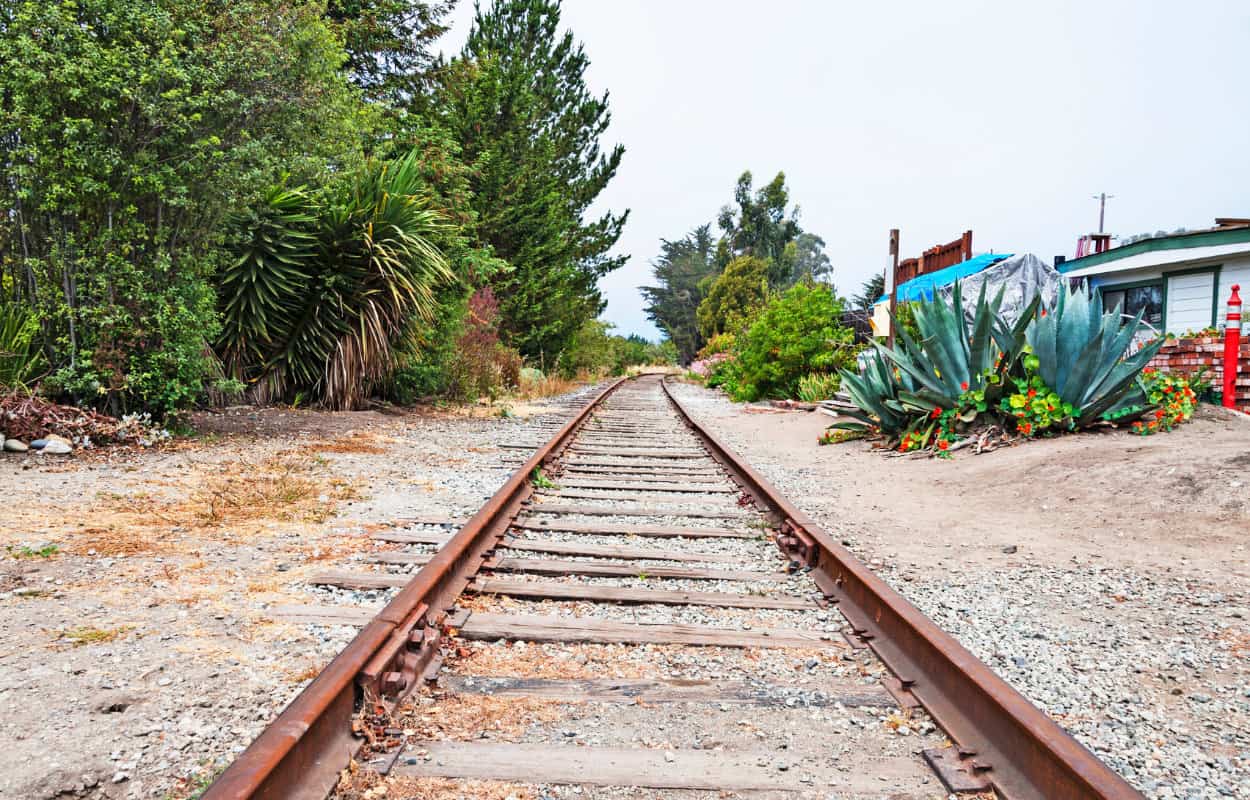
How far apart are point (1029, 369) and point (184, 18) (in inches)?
308

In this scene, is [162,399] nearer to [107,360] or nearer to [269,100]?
[107,360]

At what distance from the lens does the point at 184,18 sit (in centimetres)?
672

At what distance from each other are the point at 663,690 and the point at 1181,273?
618 inches

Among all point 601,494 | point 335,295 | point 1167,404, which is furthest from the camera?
point 335,295

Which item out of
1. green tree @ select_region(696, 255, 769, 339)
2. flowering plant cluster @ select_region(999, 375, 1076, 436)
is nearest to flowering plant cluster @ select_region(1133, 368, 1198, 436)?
flowering plant cluster @ select_region(999, 375, 1076, 436)

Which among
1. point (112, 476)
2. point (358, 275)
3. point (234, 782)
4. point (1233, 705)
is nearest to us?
point (234, 782)

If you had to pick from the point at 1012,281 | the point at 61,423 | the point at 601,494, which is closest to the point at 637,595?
the point at 601,494

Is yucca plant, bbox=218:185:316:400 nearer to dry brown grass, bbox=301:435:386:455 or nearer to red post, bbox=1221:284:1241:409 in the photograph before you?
dry brown grass, bbox=301:435:386:455

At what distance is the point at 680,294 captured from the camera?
66.2 m

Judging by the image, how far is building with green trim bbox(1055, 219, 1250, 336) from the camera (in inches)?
520

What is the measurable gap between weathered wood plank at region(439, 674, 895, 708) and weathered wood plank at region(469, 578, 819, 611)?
2.49ft

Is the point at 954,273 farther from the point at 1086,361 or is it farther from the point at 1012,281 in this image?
the point at 1086,361

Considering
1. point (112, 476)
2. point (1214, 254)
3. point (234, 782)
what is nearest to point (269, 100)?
point (112, 476)

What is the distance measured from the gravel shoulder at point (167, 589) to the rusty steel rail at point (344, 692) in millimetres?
239
